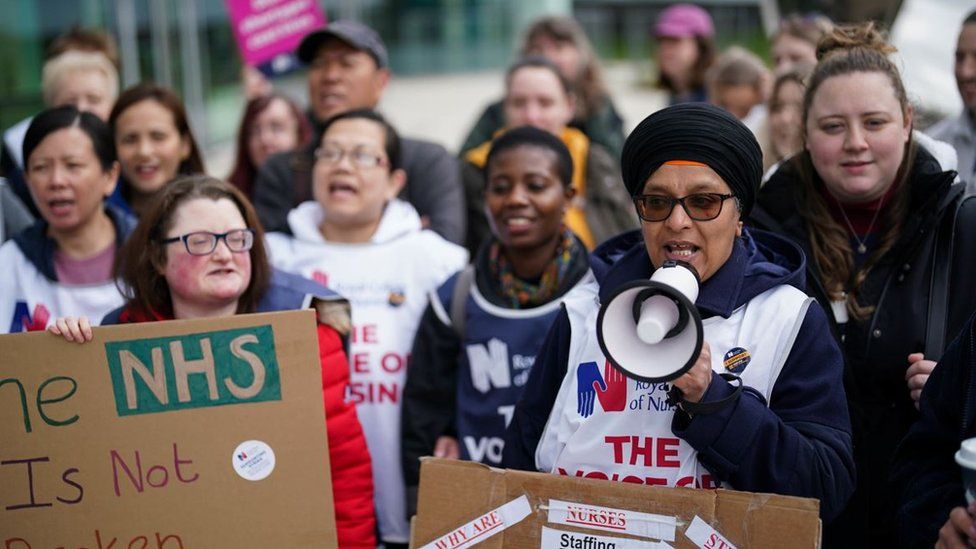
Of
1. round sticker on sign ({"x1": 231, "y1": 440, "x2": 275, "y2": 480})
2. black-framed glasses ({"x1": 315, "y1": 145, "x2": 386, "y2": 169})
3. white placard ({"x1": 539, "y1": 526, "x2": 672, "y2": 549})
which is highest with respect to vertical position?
black-framed glasses ({"x1": 315, "y1": 145, "x2": 386, "y2": 169})

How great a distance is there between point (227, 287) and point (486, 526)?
48.9 inches

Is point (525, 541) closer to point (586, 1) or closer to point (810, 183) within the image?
point (810, 183)

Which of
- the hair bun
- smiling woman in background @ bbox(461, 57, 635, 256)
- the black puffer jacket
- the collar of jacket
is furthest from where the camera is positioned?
smiling woman in background @ bbox(461, 57, 635, 256)

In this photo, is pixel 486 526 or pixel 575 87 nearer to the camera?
pixel 486 526

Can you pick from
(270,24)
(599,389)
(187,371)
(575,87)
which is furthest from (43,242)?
(575,87)

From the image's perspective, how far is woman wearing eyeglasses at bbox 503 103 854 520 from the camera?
7.82ft

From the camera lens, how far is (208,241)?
320 cm

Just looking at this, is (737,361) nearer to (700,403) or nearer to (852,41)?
(700,403)

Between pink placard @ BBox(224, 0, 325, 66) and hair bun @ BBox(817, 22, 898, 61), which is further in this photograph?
pink placard @ BBox(224, 0, 325, 66)

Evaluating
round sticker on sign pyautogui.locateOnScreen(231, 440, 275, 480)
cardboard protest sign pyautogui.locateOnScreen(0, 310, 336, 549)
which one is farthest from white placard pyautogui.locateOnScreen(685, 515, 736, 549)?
round sticker on sign pyautogui.locateOnScreen(231, 440, 275, 480)

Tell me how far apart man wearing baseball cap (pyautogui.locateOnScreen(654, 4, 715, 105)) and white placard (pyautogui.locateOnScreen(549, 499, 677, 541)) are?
587cm

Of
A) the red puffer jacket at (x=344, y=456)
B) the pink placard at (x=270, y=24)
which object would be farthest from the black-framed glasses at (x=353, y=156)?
the pink placard at (x=270, y=24)

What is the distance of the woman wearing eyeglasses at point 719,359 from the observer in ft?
7.82

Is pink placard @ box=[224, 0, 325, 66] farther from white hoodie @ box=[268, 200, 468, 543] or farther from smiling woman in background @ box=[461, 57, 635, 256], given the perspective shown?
white hoodie @ box=[268, 200, 468, 543]
